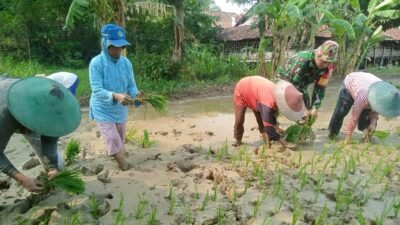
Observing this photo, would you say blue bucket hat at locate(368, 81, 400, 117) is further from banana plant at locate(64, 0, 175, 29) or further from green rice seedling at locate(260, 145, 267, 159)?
banana plant at locate(64, 0, 175, 29)

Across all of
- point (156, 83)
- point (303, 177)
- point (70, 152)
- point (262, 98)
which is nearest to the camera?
point (303, 177)

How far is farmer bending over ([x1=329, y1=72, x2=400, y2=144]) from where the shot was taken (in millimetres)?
4371

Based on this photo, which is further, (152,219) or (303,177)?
(303,177)

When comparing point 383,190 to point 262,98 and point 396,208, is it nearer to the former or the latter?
point 396,208

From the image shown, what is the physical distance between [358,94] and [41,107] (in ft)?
12.3

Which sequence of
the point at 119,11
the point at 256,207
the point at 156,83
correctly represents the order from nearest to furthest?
the point at 256,207, the point at 119,11, the point at 156,83

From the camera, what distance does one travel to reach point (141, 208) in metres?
2.79

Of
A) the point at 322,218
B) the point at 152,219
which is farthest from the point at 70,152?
the point at 322,218

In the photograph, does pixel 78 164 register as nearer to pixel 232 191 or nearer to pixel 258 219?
pixel 232 191

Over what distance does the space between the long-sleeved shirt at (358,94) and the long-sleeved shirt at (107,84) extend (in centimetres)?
272

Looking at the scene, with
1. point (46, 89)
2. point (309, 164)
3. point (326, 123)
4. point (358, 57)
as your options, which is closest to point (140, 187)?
point (46, 89)

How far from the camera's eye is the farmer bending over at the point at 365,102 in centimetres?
437

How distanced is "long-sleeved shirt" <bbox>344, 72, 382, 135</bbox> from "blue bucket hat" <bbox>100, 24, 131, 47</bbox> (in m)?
2.89

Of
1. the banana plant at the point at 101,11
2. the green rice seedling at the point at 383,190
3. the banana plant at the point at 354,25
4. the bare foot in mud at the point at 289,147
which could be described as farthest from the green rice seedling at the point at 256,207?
the banana plant at the point at 354,25
